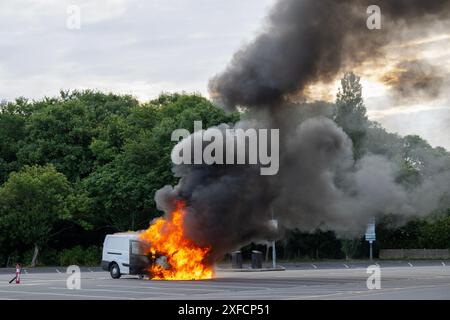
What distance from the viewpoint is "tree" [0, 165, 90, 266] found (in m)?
66.1

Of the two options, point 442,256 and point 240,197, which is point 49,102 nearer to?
point 442,256

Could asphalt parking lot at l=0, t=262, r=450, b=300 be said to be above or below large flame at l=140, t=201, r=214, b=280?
below

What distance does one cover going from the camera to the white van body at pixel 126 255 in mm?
41250

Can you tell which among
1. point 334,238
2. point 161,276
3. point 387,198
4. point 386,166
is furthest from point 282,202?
point 334,238

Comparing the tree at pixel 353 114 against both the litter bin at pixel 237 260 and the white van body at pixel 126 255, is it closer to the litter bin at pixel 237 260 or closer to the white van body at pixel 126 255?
the litter bin at pixel 237 260

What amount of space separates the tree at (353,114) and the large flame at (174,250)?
2578 centimetres

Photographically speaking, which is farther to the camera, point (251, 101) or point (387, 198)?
point (387, 198)

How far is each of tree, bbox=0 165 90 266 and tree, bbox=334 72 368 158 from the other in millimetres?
25198

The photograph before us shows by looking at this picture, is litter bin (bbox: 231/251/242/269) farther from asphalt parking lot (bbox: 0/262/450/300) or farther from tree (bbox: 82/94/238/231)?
asphalt parking lot (bbox: 0/262/450/300)

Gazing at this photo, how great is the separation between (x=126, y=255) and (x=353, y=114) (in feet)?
134

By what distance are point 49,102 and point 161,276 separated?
2033 inches

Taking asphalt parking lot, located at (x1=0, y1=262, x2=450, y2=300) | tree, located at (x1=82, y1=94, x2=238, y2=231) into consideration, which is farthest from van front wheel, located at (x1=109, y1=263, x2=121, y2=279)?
tree, located at (x1=82, y1=94, x2=238, y2=231)

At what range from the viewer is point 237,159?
41844mm

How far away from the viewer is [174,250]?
41031mm
